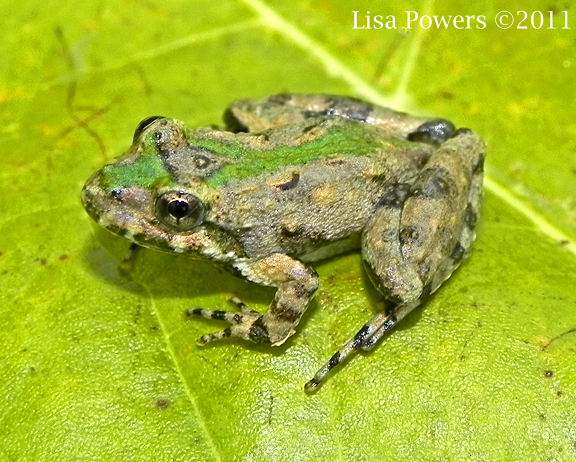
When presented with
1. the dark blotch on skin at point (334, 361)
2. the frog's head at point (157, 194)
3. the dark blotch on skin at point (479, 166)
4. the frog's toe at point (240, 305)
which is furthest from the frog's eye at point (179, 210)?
the dark blotch on skin at point (479, 166)

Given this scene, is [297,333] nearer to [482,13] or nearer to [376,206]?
[376,206]

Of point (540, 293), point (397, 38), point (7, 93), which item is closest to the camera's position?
point (540, 293)

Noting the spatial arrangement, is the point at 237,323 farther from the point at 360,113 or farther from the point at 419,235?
the point at 360,113

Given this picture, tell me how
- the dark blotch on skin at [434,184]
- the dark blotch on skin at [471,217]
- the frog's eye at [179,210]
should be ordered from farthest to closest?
the dark blotch on skin at [471,217]
the dark blotch on skin at [434,184]
the frog's eye at [179,210]

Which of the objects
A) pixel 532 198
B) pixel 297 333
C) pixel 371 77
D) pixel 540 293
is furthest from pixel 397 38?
Result: pixel 297 333

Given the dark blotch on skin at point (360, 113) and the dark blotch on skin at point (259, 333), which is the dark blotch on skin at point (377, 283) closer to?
the dark blotch on skin at point (259, 333)
